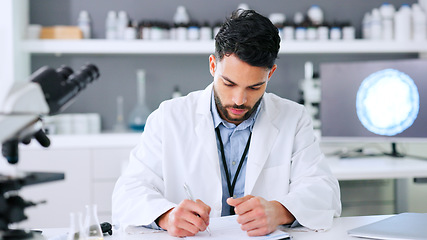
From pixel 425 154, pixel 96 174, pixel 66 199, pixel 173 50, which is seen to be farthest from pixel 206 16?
pixel 425 154

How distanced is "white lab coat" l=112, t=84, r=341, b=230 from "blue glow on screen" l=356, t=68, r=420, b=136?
1288mm

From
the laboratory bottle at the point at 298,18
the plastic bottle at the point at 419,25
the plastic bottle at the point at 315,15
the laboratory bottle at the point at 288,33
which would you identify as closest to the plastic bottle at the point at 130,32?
the laboratory bottle at the point at 288,33

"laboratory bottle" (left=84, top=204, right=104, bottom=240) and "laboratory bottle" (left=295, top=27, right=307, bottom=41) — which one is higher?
"laboratory bottle" (left=295, top=27, right=307, bottom=41)

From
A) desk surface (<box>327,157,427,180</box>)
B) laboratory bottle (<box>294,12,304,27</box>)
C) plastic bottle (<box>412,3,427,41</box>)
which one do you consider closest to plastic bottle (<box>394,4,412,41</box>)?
plastic bottle (<box>412,3,427,41</box>)

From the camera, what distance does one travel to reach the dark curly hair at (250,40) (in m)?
1.43

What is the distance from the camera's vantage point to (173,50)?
311 cm

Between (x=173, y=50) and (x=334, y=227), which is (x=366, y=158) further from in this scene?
(x=334, y=227)

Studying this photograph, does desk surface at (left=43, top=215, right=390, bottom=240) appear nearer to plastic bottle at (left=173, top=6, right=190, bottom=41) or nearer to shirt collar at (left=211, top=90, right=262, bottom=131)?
shirt collar at (left=211, top=90, right=262, bottom=131)

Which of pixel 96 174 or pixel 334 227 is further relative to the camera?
pixel 96 174

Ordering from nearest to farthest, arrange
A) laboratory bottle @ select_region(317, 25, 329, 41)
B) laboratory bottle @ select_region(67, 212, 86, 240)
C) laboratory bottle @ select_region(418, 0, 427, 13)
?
laboratory bottle @ select_region(67, 212, 86, 240)
laboratory bottle @ select_region(317, 25, 329, 41)
laboratory bottle @ select_region(418, 0, 427, 13)

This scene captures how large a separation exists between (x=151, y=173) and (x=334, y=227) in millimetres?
602

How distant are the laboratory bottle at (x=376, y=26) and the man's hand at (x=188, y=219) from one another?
2485mm

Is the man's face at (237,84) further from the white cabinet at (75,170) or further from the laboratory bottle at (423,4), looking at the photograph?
the laboratory bottle at (423,4)

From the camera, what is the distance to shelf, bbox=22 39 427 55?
9.91ft
